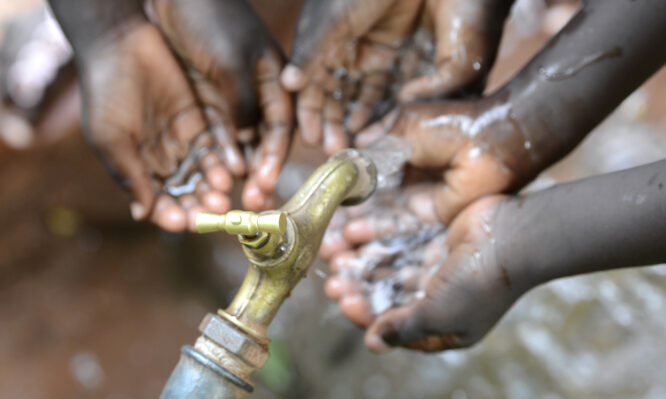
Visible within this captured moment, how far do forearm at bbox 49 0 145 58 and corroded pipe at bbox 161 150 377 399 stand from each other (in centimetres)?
90

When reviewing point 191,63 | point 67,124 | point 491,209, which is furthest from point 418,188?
point 67,124

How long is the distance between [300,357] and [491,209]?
Result: 112 centimetres

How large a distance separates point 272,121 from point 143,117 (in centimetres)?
36

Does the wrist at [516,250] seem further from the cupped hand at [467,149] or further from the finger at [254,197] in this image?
the finger at [254,197]

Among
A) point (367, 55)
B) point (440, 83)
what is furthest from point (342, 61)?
point (440, 83)

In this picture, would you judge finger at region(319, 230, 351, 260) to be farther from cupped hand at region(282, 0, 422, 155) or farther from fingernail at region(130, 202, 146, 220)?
fingernail at region(130, 202, 146, 220)

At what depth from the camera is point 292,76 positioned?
4.97 ft

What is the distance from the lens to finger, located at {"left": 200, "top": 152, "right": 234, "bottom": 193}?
5.33 ft

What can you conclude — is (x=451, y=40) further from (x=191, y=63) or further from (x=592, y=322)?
(x=592, y=322)

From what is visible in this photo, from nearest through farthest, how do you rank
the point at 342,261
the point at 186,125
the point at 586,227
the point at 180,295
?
the point at 586,227 → the point at 342,261 → the point at 186,125 → the point at 180,295

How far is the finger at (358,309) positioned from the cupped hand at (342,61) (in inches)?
17.5

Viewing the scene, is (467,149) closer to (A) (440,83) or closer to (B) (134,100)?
(A) (440,83)

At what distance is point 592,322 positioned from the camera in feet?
6.02

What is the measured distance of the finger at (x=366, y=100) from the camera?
1.66 meters
